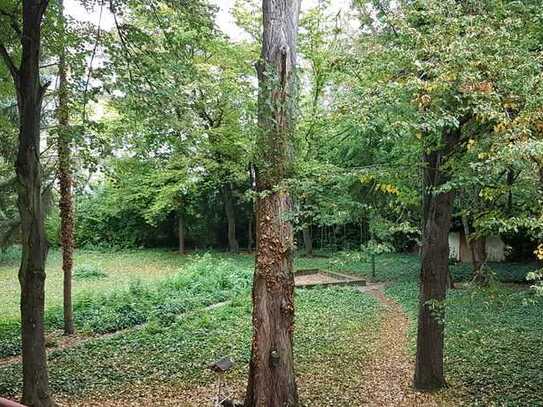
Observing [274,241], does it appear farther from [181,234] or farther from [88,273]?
[181,234]

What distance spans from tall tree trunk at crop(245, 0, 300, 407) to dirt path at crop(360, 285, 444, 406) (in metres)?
1.76

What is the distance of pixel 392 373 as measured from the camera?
26.6 feet

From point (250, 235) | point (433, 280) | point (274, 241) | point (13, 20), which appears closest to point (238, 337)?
point (433, 280)

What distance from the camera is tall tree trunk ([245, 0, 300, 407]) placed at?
5645 millimetres

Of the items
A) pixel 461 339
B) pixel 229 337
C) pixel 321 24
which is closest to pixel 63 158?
pixel 229 337

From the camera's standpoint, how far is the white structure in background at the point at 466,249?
66.6ft

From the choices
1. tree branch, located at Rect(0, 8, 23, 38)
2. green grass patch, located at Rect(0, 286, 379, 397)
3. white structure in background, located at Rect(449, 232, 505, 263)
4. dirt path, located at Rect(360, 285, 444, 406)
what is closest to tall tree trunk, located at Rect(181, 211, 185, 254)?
green grass patch, located at Rect(0, 286, 379, 397)

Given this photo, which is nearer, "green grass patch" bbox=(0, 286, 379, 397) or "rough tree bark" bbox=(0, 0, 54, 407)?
"rough tree bark" bbox=(0, 0, 54, 407)

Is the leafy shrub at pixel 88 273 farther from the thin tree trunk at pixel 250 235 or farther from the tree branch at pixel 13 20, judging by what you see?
the tree branch at pixel 13 20

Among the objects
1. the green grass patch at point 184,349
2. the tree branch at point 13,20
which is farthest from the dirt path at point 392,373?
the tree branch at point 13,20

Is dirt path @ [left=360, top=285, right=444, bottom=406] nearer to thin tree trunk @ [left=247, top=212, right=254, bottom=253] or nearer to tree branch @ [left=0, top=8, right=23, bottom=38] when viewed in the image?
tree branch @ [left=0, top=8, right=23, bottom=38]

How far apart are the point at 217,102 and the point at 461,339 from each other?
11483 mm

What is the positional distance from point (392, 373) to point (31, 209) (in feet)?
20.0

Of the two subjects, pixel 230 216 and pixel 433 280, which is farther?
pixel 230 216
